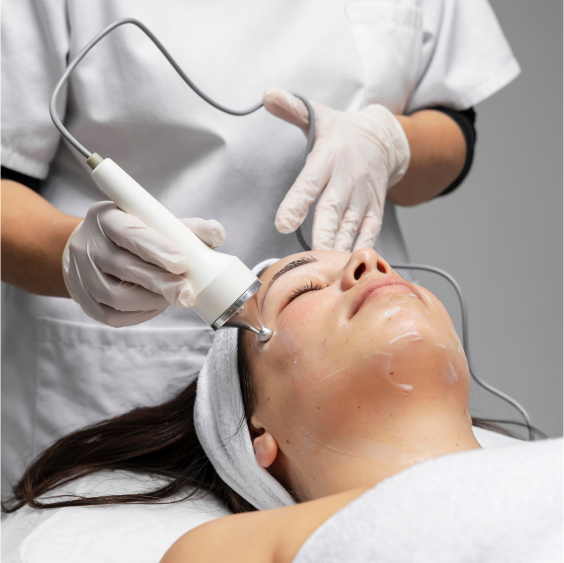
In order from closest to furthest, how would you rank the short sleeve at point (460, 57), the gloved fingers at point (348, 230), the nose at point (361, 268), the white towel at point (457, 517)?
the white towel at point (457, 517) < the nose at point (361, 268) < the gloved fingers at point (348, 230) < the short sleeve at point (460, 57)

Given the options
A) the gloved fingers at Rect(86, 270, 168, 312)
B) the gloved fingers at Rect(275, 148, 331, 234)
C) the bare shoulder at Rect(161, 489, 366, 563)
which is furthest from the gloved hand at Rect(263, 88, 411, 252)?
the bare shoulder at Rect(161, 489, 366, 563)

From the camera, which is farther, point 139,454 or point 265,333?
point 139,454

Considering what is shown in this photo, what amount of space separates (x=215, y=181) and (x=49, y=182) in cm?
48

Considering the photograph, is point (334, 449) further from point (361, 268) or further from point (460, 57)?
point (460, 57)

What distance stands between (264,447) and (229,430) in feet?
0.38

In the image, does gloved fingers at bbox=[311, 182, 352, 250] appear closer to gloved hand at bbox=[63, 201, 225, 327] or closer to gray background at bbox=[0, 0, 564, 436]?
gloved hand at bbox=[63, 201, 225, 327]

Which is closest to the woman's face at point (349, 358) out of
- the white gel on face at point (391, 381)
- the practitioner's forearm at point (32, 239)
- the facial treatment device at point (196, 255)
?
the white gel on face at point (391, 381)

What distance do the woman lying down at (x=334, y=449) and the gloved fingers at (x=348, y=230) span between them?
0.57ft

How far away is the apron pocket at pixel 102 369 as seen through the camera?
1.43 m

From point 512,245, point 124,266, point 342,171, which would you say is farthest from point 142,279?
point 512,245

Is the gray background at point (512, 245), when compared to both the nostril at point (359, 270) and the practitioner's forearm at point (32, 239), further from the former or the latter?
the practitioner's forearm at point (32, 239)

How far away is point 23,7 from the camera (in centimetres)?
129

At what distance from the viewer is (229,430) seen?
3.76 feet

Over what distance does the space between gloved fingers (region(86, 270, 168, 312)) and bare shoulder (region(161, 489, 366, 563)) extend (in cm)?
43
